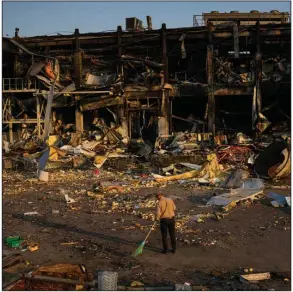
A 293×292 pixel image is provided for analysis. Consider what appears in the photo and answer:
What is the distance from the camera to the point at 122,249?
29.1ft

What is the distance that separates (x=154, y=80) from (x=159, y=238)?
716 inches

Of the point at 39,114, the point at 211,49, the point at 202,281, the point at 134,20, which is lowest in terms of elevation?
the point at 202,281

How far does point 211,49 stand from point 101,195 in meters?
15.1

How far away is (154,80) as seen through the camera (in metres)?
26.7

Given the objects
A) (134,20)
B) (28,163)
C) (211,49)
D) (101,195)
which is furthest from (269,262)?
(134,20)

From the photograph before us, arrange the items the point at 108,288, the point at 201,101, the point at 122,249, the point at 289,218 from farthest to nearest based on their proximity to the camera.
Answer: the point at 201,101, the point at 289,218, the point at 122,249, the point at 108,288

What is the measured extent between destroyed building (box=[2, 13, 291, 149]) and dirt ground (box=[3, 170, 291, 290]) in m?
12.4

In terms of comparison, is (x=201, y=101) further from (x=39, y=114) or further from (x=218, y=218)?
(x=218, y=218)

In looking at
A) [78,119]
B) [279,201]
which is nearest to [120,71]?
[78,119]

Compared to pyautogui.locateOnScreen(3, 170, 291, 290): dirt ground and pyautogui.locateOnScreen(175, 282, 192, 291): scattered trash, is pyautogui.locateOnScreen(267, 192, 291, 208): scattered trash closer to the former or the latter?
pyautogui.locateOnScreen(3, 170, 291, 290): dirt ground

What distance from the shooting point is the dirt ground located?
748 centimetres

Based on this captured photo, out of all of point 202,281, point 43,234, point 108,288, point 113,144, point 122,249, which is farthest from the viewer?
point 113,144

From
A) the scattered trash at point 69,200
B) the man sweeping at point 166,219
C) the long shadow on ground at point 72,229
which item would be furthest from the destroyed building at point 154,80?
the man sweeping at point 166,219

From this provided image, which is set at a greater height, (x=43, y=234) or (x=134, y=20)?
(x=134, y=20)
